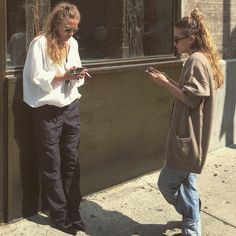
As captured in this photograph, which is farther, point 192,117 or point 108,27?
point 108,27

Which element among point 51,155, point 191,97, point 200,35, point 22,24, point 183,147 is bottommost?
point 51,155

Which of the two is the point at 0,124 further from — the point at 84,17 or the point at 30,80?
the point at 84,17

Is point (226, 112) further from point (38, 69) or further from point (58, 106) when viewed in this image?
point (38, 69)

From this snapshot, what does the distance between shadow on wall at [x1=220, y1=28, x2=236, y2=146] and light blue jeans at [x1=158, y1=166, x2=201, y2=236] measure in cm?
302

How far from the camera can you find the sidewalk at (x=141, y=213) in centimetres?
410

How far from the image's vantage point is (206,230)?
4.22 metres

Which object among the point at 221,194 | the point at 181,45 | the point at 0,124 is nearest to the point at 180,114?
the point at 181,45

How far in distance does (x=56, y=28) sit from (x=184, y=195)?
161cm

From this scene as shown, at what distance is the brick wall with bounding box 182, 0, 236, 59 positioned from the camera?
616 centimetres

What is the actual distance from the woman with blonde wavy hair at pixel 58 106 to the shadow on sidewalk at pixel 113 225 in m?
0.16

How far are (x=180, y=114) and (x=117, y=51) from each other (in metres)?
1.55

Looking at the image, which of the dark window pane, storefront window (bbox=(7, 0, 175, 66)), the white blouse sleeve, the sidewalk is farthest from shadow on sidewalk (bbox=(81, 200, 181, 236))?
the dark window pane

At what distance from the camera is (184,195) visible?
3770mm

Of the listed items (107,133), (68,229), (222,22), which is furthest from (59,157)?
(222,22)
